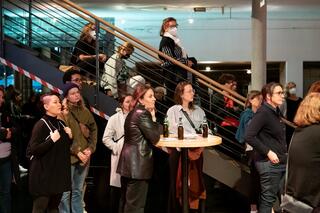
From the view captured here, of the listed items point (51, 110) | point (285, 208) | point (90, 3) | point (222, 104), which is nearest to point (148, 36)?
point (90, 3)

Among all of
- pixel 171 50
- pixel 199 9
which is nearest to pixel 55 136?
pixel 171 50

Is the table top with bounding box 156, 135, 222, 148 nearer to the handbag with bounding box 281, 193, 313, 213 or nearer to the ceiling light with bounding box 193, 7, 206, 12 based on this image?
the handbag with bounding box 281, 193, 313, 213

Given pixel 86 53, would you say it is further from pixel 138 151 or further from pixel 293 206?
pixel 293 206

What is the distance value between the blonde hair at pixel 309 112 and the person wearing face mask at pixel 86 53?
9.71 ft

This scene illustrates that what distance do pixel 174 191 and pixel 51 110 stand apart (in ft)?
4.97

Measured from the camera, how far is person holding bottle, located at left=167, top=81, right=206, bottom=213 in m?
4.63

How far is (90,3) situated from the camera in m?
7.96

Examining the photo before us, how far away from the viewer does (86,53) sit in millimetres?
5602

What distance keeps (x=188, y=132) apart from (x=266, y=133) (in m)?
0.75

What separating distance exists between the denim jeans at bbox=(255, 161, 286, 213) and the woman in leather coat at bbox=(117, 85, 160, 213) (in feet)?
3.47

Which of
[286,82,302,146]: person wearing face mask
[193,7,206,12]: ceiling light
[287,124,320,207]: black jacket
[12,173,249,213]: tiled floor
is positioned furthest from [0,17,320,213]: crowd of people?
[193,7,206,12]: ceiling light

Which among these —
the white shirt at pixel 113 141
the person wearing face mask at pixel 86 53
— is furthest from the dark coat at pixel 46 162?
the person wearing face mask at pixel 86 53

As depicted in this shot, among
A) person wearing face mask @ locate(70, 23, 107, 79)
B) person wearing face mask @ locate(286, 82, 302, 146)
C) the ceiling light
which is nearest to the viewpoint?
person wearing face mask @ locate(70, 23, 107, 79)

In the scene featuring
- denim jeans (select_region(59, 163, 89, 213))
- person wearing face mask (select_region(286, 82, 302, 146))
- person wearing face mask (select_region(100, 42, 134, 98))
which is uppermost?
person wearing face mask (select_region(100, 42, 134, 98))
